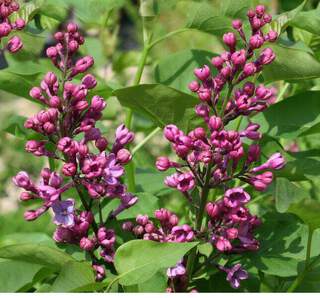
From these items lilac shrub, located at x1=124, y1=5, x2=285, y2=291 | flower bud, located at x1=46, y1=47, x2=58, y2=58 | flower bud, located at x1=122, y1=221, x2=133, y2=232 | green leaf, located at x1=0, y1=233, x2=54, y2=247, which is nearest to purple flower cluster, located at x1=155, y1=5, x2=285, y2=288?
lilac shrub, located at x1=124, y1=5, x2=285, y2=291

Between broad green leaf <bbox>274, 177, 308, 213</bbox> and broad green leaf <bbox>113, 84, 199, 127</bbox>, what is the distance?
18 cm

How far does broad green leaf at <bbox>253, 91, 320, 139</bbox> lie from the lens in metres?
1.38

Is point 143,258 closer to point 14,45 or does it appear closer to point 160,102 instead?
point 160,102

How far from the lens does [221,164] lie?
44.3 inches

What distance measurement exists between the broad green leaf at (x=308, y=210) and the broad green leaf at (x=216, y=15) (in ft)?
1.28

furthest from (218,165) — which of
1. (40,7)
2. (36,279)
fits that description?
(40,7)

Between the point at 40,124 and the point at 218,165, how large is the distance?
0.86 ft

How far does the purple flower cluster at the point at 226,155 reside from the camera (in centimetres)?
111

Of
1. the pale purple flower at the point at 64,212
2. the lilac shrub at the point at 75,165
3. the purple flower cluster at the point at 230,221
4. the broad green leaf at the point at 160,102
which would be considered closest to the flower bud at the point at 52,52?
the lilac shrub at the point at 75,165

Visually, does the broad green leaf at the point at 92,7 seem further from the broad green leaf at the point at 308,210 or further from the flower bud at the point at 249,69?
the broad green leaf at the point at 308,210

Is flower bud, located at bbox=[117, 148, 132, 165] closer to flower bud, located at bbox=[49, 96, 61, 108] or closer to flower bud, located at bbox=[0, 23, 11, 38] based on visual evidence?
flower bud, located at bbox=[49, 96, 61, 108]

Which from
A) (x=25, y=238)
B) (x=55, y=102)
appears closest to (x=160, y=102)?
(x=55, y=102)

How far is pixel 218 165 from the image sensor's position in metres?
1.12
